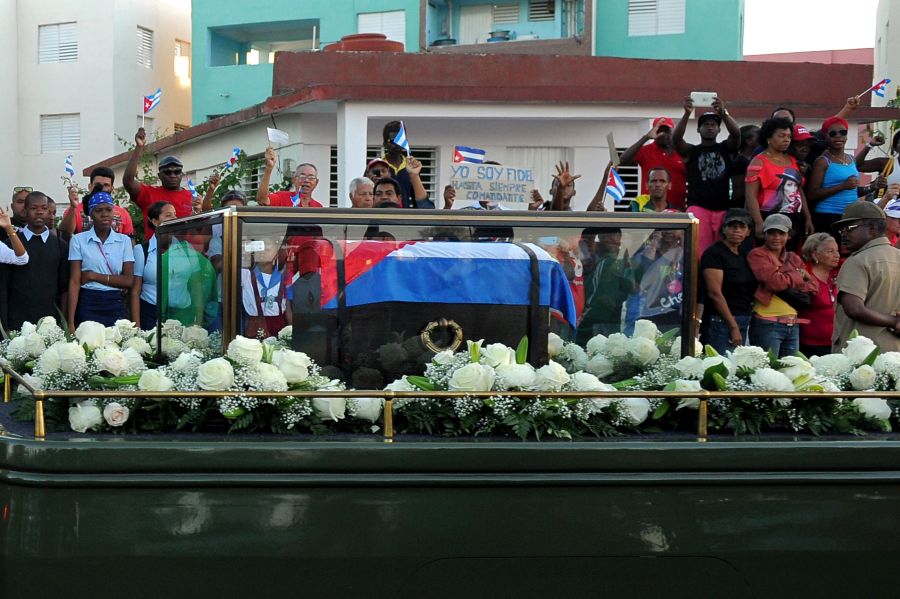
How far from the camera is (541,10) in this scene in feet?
73.2

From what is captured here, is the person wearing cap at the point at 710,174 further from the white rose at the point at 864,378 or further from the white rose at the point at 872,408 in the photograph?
the white rose at the point at 872,408

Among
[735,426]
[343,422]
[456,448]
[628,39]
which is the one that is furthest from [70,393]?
[628,39]

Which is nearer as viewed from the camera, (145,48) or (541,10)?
(541,10)

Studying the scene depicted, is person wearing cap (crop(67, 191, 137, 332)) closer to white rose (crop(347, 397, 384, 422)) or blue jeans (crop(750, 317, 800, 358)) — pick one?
blue jeans (crop(750, 317, 800, 358))

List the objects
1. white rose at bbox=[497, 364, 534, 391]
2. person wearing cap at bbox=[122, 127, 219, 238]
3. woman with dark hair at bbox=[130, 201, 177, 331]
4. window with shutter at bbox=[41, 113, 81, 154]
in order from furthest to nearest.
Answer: window with shutter at bbox=[41, 113, 81, 154], person wearing cap at bbox=[122, 127, 219, 238], woman with dark hair at bbox=[130, 201, 177, 331], white rose at bbox=[497, 364, 534, 391]

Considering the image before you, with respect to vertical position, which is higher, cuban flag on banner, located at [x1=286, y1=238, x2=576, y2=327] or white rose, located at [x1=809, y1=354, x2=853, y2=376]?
cuban flag on banner, located at [x1=286, y1=238, x2=576, y2=327]

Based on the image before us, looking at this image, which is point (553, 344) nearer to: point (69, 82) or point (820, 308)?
point (820, 308)

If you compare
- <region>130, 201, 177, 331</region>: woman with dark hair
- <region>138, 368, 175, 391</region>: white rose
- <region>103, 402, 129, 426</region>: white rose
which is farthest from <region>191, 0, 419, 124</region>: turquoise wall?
<region>103, 402, 129, 426</region>: white rose

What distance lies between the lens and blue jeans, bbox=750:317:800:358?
19.3 feet

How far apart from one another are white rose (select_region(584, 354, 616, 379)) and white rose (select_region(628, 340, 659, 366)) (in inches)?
3.5

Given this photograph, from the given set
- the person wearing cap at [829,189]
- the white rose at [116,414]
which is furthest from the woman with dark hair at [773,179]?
the white rose at [116,414]

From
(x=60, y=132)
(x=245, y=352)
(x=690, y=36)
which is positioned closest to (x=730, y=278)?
(x=245, y=352)

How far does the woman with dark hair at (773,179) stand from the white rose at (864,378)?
3.55 m

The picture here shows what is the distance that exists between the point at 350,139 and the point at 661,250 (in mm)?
8530
